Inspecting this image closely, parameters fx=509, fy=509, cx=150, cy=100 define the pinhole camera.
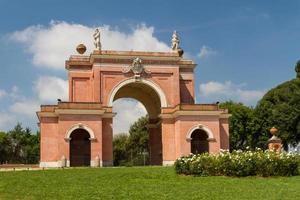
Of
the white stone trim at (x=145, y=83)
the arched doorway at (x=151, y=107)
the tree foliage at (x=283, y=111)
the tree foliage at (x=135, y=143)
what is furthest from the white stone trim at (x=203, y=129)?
the tree foliage at (x=135, y=143)

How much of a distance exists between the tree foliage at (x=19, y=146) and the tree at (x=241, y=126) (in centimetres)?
2681

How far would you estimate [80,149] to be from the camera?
43344 millimetres

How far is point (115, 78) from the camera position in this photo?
43.5 meters

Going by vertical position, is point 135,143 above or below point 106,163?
above

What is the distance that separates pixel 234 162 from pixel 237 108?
1459 inches

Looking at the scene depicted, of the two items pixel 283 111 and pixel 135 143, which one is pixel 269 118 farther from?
pixel 135 143

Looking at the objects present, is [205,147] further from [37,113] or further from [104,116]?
[37,113]

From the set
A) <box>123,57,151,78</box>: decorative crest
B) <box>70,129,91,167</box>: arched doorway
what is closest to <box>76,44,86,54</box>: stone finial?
<box>123,57,151,78</box>: decorative crest

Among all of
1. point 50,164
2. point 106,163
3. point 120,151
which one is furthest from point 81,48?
point 120,151

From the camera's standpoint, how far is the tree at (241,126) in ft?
194

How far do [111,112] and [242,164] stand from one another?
20.0 metres

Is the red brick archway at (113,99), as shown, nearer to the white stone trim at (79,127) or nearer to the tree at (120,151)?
the white stone trim at (79,127)

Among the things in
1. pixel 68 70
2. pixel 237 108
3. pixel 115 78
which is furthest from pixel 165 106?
pixel 237 108

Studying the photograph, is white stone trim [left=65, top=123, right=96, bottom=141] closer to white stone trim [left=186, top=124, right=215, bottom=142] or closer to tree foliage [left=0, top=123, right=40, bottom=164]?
white stone trim [left=186, top=124, right=215, bottom=142]
